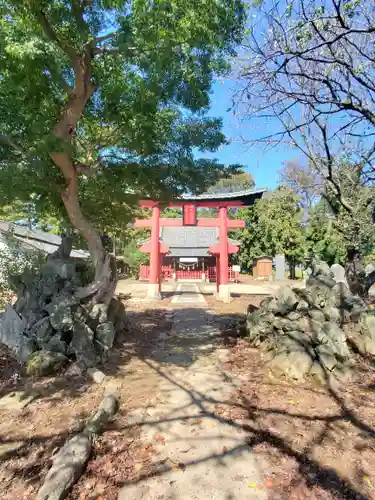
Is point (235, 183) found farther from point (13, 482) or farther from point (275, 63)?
point (13, 482)

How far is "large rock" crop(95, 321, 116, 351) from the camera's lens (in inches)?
204

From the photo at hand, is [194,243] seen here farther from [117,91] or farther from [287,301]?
[117,91]

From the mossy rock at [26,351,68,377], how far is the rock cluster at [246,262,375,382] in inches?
125

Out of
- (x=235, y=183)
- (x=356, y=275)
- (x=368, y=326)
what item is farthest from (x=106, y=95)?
(x=235, y=183)

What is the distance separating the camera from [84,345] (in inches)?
191

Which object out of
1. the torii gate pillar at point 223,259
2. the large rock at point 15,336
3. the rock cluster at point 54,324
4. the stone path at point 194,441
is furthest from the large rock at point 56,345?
the torii gate pillar at point 223,259

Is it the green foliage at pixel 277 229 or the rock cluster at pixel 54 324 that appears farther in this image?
the green foliage at pixel 277 229

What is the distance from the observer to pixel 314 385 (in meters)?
4.17

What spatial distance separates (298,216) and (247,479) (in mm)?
26477

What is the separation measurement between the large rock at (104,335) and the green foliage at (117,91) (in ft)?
7.53

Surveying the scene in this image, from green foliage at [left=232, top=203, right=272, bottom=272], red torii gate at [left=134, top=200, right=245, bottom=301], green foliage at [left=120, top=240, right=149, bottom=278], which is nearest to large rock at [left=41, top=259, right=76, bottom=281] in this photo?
red torii gate at [left=134, top=200, right=245, bottom=301]

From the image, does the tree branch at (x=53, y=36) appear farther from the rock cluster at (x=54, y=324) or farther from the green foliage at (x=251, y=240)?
the green foliage at (x=251, y=240)

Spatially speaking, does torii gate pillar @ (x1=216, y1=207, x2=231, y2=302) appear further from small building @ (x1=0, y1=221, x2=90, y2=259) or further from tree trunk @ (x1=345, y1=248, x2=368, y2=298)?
small building @ (x1=0, y1=221, x2=90, y2=259)

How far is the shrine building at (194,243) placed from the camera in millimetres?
13250
